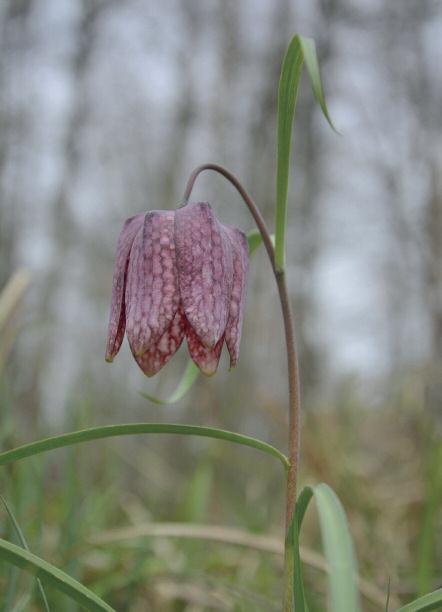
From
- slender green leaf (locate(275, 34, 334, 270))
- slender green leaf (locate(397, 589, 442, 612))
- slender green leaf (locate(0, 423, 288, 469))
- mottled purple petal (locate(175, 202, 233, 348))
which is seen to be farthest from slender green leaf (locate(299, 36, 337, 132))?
slender green leaf (locate(397, 589, 442, 612))

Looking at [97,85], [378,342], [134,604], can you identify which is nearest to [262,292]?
[97,85]

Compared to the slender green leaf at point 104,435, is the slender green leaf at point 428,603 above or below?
below

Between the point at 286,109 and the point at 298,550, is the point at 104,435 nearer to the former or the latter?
the point at 298,550

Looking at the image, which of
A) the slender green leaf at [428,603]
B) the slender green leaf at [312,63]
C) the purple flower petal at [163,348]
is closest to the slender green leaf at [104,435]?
the purple flower petal at [163,348]

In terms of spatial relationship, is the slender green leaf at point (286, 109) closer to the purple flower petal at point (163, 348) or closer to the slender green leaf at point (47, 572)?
the purple flower petal at point (163, 348)

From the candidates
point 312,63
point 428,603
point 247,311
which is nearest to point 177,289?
point 312,63
